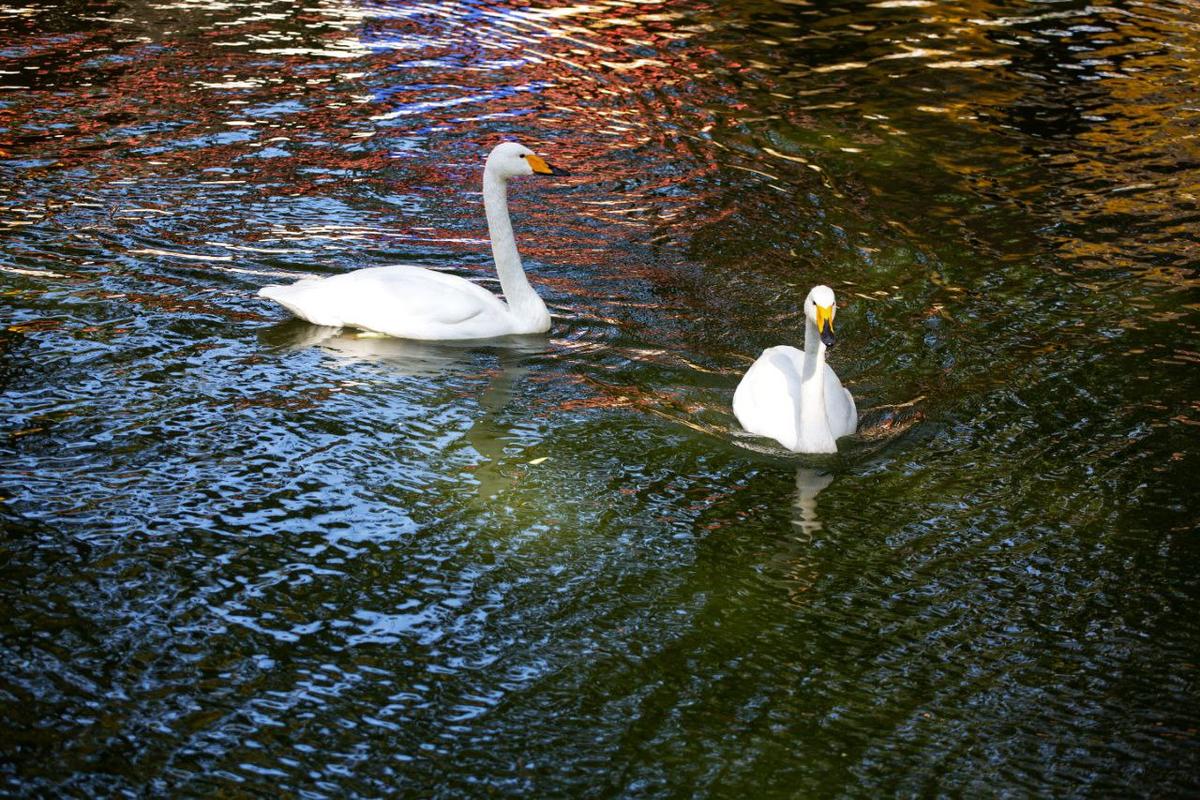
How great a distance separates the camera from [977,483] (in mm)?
7594

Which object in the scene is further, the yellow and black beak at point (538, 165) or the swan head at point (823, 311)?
the yellow and black beak at point (538, 165)

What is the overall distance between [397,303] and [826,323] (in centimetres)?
292

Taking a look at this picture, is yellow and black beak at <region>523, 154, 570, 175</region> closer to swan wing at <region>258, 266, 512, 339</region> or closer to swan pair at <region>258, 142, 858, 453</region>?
swan pair at <region>258, 142, 858, 453</region>

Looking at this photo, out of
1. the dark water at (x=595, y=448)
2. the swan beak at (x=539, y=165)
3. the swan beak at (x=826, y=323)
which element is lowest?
the dark water at (x=595, y=448)

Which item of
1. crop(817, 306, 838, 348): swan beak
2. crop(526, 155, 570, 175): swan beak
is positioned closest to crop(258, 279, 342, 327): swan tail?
crop(526, 155, 570, 175): swan beak

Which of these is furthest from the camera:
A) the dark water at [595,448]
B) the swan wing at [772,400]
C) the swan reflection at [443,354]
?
the swan reflection at [443,354]

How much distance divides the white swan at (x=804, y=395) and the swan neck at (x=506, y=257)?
5.36 ft

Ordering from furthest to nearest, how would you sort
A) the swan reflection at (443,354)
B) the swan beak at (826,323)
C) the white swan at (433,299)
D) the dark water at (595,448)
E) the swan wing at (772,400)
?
the white swan at (433,299), the swan reflection at (443,354), the swan wing at (772,400), the swan beak at (826,323), the dark water at (595,448)

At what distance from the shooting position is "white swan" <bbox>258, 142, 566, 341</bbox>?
354 inches

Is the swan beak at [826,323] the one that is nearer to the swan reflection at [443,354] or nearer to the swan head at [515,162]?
the swan reflection at [443,354]

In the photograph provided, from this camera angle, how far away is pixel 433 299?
29.5 ft

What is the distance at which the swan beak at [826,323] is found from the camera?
24.6 feet

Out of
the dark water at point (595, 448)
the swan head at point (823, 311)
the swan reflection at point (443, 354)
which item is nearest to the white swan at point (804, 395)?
the swan head at point (823, 311)

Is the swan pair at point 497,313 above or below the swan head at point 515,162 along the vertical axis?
below
